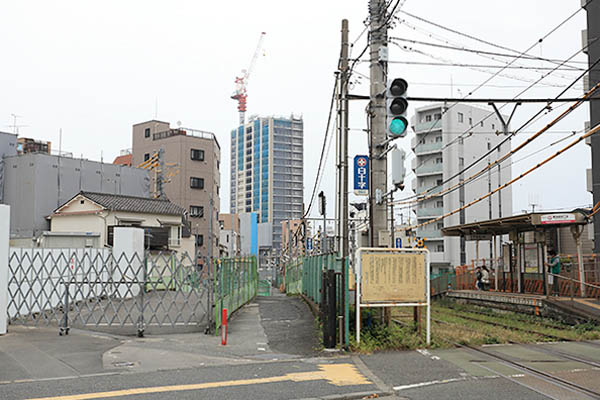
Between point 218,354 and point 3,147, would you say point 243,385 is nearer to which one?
point 218,354

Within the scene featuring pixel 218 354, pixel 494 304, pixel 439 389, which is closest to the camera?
pixel 439 389

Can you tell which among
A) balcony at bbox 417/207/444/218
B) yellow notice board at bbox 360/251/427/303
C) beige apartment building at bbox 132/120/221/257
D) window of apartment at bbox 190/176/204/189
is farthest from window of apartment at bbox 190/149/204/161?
yellow notice board at bbox 360/251/427/303

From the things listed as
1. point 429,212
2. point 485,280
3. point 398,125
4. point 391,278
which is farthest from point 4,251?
point 429,212

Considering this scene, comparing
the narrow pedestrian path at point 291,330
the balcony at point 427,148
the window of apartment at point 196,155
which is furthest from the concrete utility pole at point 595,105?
the window of apartment at point 196,155

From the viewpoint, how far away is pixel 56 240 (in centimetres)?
3584

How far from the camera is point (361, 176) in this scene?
12.9 m

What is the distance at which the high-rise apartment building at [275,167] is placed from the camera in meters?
148

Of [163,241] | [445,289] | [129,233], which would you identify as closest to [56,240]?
[163,241]

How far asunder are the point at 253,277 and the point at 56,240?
51.7 feet

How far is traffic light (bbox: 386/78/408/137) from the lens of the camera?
10.7 metres

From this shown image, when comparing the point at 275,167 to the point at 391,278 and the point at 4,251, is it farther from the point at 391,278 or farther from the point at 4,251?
the point at 391,278

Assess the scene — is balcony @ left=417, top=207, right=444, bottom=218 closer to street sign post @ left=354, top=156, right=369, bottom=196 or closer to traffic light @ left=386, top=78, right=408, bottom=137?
street sign post @ left=354, top=156, right=369, bottom=196

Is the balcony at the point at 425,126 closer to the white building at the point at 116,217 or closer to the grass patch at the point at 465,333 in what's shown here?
the white building at the point at 116,217

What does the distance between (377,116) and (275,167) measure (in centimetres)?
13759
